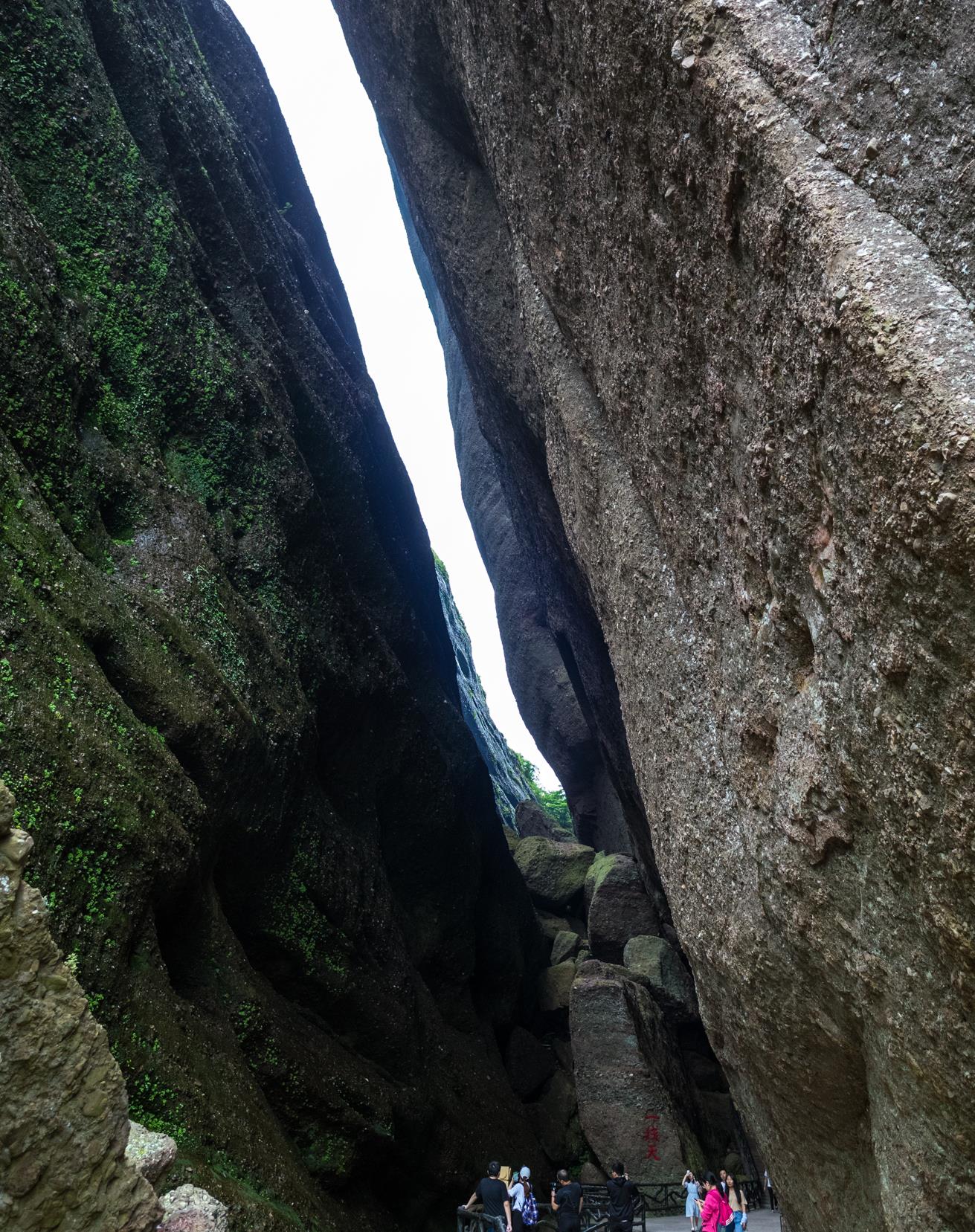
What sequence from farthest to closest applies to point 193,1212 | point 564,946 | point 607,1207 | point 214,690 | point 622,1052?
point 564,946
point 622,1052
point 607,1207
point 214,690
point 193,1212

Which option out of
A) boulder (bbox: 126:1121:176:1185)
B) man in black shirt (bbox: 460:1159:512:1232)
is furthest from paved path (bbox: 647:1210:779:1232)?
boulder (bbox: 126:1121:176:1185)

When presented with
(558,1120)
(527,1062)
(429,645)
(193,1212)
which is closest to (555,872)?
(527,1062)

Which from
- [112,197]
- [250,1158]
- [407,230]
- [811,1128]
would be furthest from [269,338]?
[407,230]

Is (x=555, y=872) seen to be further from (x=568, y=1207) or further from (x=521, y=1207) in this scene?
(x=568, y=1207)

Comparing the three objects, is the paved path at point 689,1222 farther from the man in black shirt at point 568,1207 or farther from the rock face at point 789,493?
the rock face at point 789,493

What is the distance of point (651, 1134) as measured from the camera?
1350 cm

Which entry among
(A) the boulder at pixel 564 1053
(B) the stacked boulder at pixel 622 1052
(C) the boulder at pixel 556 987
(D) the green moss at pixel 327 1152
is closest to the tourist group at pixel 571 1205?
(D) the green moss at pixel 327 1152

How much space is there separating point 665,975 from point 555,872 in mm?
5275

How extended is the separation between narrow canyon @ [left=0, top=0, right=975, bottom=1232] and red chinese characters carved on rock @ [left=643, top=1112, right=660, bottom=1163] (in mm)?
65

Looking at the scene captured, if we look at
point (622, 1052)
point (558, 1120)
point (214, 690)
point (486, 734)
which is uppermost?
point (486, 734)

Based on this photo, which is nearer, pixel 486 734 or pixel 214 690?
pixel 214 690

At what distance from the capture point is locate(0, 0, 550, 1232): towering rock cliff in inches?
262

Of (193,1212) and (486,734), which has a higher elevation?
(486,734)

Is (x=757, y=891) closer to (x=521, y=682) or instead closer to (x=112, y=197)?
(x=112, y=197)
